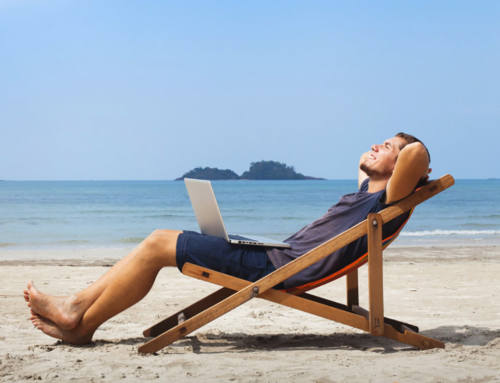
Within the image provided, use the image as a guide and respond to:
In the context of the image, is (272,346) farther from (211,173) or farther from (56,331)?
(211,173)

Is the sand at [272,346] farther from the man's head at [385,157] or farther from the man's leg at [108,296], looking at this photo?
the man's head at [385,157]

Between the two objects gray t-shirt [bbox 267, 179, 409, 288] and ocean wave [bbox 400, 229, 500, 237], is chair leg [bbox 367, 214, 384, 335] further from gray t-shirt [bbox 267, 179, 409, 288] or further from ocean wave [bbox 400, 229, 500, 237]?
ocean wave [bbox 400, 229, 500, 237]

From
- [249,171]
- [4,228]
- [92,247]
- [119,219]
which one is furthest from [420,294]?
[249,171]

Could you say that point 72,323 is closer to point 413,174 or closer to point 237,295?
point 237,295

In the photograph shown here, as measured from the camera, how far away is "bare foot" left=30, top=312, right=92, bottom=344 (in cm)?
372

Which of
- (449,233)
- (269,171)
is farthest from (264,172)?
(449,233)

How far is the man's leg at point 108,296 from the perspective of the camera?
355 centimetres

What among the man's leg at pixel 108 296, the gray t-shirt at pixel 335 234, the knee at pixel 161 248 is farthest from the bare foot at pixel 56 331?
the gray t-shirt at pixel 335 234

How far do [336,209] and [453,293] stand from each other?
3106 millimetres

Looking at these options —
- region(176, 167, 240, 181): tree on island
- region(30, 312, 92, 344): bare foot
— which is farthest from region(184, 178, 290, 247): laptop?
region(176, 167, 240, 181): tree on island

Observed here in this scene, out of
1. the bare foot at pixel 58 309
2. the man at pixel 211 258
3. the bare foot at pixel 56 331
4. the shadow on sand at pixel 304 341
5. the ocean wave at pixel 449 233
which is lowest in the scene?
the ocean wave at pixel 449 233

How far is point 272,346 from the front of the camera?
3865mm

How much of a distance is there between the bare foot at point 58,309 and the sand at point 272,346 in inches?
6.7

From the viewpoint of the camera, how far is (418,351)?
11.9ft
